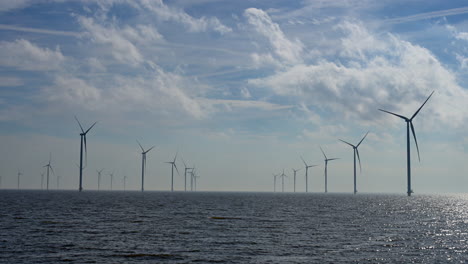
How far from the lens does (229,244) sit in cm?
5294

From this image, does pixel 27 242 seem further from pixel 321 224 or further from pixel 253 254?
pixel 321 224

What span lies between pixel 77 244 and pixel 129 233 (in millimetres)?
10919

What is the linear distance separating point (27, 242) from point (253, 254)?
2185 centimetres

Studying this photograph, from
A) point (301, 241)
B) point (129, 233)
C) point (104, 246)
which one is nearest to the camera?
point (104, 246)

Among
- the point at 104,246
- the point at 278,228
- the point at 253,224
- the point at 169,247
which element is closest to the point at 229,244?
the point at 169,247

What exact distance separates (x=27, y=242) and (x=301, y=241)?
2699cm

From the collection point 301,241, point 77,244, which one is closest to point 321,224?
point 301,241

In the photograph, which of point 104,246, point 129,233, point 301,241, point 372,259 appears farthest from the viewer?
point 129,233

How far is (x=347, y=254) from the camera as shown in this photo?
46.7m

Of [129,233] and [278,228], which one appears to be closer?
[129,233]

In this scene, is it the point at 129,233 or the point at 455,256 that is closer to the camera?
the point at 455,256

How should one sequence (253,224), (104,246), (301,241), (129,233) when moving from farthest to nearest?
1. (253,224)
2. (129,233)
3. (301,241)
4. (104,246)

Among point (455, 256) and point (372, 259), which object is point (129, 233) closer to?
point (372, 259)

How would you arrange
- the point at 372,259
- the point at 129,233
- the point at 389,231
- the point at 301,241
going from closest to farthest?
the point at 372,259, the point at 301,241, the point at 129,233, the point at 389,231
